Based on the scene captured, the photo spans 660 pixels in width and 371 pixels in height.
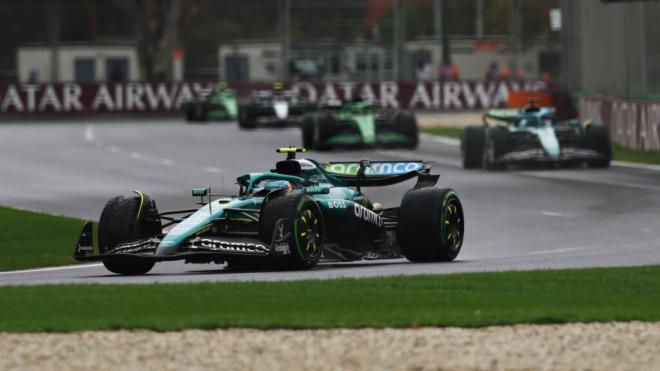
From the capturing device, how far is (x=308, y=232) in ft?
53.2

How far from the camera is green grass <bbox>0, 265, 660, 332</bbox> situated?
12.1 meters

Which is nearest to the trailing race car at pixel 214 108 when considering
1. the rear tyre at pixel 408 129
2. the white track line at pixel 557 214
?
the rear tyre at pixel 408 129

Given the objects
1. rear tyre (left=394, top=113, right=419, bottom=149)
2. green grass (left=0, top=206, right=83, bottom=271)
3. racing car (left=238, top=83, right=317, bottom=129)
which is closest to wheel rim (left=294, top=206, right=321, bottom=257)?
green grass (left=0, top=206, right=83, bottom=271)

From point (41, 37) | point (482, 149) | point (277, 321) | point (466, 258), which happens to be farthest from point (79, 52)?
point (277, 321)

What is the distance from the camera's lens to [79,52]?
70.1 m

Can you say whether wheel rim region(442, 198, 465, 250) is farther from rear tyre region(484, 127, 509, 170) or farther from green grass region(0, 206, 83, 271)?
rear tyre region(484, 127, 509, 170)

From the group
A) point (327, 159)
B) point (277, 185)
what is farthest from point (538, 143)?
point (277, 185)

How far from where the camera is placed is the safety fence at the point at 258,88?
2506 inches

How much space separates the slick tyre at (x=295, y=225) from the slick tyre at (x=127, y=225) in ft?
4.37

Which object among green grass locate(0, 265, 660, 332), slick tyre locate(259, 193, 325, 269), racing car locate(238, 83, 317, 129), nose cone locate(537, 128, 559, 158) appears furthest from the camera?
racing car locate(238, 83, 317, 129)

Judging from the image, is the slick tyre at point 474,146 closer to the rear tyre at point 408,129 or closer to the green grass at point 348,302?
the rear tyre at point 408,129

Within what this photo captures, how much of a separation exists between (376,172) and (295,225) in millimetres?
2883

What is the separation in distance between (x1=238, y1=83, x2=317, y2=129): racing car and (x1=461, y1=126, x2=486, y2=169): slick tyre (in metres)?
17.3

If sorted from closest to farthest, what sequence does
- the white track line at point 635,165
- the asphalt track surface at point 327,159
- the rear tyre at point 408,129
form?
1. the asphalt track surface at point 327,159
2. the white track line at point 635,165
3. the rear tyre at point 408,129
